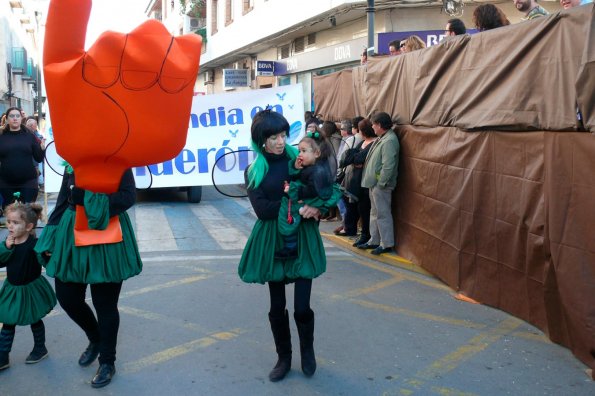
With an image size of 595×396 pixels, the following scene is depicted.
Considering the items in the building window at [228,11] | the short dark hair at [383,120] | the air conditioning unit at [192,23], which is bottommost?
the short dark hair at [383,120]

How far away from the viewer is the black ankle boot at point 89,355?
4250 millimetres

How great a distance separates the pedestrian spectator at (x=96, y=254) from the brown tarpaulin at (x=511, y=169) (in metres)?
2.92

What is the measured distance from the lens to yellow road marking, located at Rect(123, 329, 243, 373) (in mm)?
4297

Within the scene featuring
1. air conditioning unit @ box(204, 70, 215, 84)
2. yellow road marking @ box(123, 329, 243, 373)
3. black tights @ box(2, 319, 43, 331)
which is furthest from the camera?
air conditioning unit @ box(204, 70, 215, 84)

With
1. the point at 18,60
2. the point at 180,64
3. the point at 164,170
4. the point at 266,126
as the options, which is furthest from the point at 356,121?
the point at 18,60

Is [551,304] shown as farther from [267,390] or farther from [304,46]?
[304,46]

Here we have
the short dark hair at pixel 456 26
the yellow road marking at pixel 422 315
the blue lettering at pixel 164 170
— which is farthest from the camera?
the blue lettering at pixel 164 170

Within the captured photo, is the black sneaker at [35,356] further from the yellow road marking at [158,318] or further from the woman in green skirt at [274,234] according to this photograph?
the woman in green skirt at [274,234]

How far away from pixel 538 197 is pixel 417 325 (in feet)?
4.56

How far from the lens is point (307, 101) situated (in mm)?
19672

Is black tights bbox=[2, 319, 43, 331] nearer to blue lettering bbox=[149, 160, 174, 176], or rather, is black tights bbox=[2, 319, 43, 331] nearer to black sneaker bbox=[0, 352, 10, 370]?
black sneaker bbox=[0, 352, 10, 370]

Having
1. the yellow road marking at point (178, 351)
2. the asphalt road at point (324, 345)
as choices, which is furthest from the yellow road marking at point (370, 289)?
the yellow road marking at point (178, 351)

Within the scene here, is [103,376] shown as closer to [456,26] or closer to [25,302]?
[25,302]

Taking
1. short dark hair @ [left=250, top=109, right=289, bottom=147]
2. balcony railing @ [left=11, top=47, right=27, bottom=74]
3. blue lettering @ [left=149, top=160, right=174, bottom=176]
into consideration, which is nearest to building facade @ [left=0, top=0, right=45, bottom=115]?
balcony railing @ [left=11, top=47, right=27, bottom=74]
